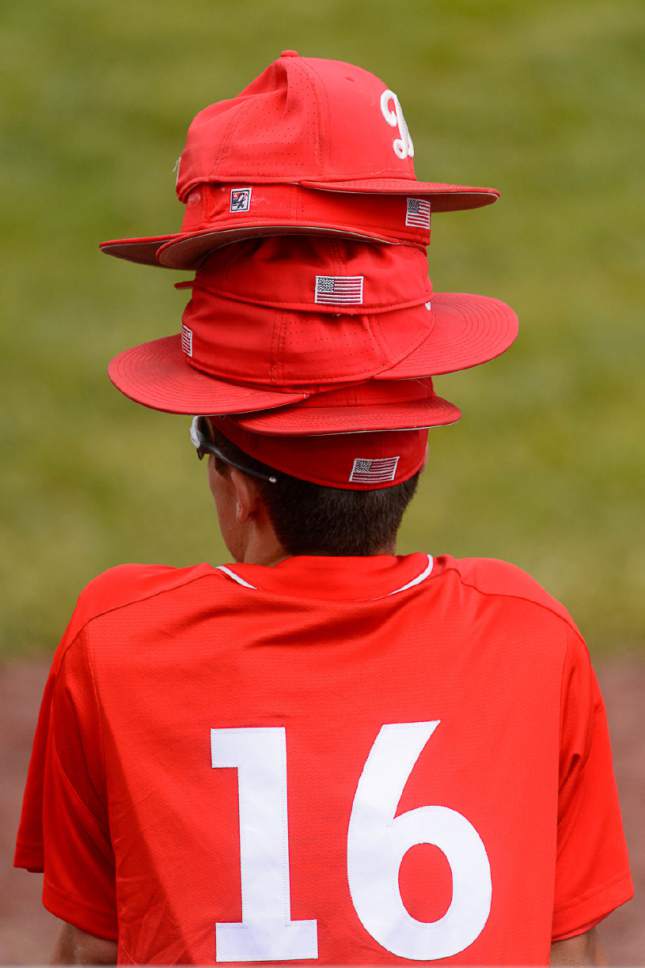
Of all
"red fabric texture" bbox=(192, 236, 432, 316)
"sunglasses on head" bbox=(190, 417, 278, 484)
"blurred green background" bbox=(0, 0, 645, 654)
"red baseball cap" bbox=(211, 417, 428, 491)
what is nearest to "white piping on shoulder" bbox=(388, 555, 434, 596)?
"red baseball cap" bbox=(211, 417, 428, 491)

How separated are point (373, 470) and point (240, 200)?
447mm

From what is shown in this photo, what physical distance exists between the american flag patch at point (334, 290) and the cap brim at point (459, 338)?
0.40ft

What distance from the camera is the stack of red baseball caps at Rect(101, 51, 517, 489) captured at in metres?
1.98

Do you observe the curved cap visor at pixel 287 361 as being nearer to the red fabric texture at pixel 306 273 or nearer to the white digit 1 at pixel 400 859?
the red fabric texture at pixel 306 273

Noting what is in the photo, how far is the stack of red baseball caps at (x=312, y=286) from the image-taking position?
1979mm

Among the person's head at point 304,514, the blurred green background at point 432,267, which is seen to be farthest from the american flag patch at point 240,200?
the blurred green background at point 432,267

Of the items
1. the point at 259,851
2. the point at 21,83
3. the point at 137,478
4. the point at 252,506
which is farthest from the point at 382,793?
the point at 21,83

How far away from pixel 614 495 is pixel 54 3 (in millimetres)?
6466

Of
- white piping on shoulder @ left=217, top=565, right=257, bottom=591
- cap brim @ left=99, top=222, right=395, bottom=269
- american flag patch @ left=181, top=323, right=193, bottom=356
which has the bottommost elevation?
white piping on shoulder @ left=217, top=565, right=257, bottom=591

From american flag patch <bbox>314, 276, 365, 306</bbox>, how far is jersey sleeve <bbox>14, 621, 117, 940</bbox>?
1.95 ft

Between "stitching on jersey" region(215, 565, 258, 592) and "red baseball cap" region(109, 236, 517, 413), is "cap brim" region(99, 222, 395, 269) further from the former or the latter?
"stitching on jersey" region(215, 565, 258, 592)

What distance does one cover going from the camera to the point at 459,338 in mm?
2135

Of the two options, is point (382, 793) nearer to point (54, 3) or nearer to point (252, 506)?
point (252, 506)

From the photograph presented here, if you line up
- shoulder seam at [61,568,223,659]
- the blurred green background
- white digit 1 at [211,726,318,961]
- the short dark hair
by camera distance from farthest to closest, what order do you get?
the blurred green background < the short dark hair < shoulder seam at [61,568,223,659] < white digit 1 at [211,726,318,961]
